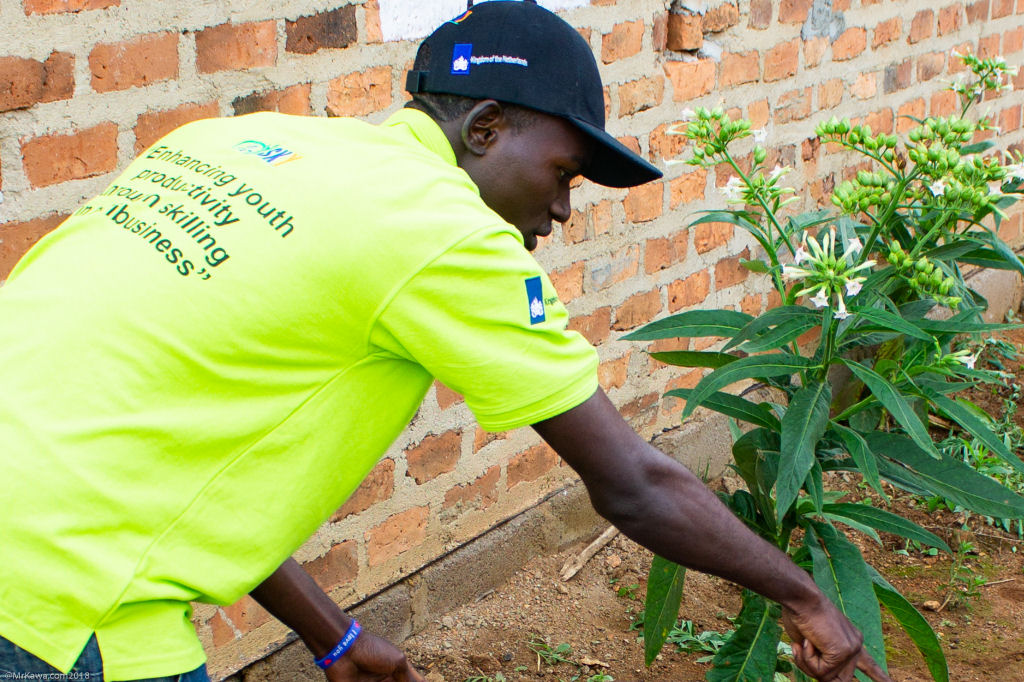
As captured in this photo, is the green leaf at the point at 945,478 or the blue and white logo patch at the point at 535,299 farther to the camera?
the green leaf at the point at 945,478

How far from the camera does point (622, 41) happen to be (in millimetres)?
3061

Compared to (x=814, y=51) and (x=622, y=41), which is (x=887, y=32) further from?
(x=622, y=41)

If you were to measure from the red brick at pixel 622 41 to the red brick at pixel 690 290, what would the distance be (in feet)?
2.68

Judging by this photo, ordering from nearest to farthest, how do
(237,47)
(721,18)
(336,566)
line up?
(237,47)
(336,566)
(721,18)

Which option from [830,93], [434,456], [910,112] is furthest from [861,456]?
[910,112]

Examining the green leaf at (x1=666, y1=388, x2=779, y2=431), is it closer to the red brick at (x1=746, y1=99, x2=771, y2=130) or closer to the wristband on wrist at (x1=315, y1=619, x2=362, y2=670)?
the wristband on wrist at (x1=315, y1=619, x2=362, y2=670)

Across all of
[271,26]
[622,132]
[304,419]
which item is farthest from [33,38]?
[622,132]

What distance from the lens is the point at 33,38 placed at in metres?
1.85

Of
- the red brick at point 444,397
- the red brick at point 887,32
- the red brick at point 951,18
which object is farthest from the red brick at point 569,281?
the red brick at point 951,18

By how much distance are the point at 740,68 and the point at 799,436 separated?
6.05ft

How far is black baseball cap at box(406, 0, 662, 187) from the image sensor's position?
1.62 meters

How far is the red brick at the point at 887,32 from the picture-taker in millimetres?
4062

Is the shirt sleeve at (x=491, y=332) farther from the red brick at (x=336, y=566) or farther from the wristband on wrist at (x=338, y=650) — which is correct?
the red brick at (x=336, y=566)

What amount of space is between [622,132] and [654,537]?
183cm
